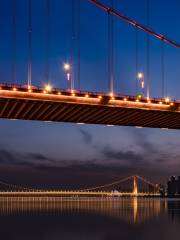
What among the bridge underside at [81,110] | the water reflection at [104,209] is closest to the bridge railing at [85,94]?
the bridge underside at [81,110]

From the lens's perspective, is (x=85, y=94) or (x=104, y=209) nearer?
(x=85, y=94)

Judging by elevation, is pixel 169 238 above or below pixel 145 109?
below

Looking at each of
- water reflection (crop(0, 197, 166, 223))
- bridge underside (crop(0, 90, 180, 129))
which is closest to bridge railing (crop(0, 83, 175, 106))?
bridge underside (crop(0, 90, 180, 129))

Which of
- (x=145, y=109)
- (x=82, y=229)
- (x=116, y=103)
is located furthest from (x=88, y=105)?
(x=82, y=229)

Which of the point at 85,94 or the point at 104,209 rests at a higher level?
the point at 85,94

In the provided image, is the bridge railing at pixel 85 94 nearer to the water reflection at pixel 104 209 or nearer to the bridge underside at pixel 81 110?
the bridge underside at pixel 81 110

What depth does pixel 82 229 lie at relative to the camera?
35.7 metres

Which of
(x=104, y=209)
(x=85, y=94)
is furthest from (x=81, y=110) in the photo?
(x=104, y=209)

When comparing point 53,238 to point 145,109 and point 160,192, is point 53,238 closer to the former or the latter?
point 145,109

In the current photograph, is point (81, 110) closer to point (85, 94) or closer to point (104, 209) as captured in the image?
point (85, 94)

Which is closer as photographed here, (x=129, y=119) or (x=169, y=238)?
(x=169, y=238)

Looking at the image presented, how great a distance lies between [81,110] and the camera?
44.7 meters

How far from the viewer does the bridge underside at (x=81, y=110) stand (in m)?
40.4

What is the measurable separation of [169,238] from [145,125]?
2515cm
